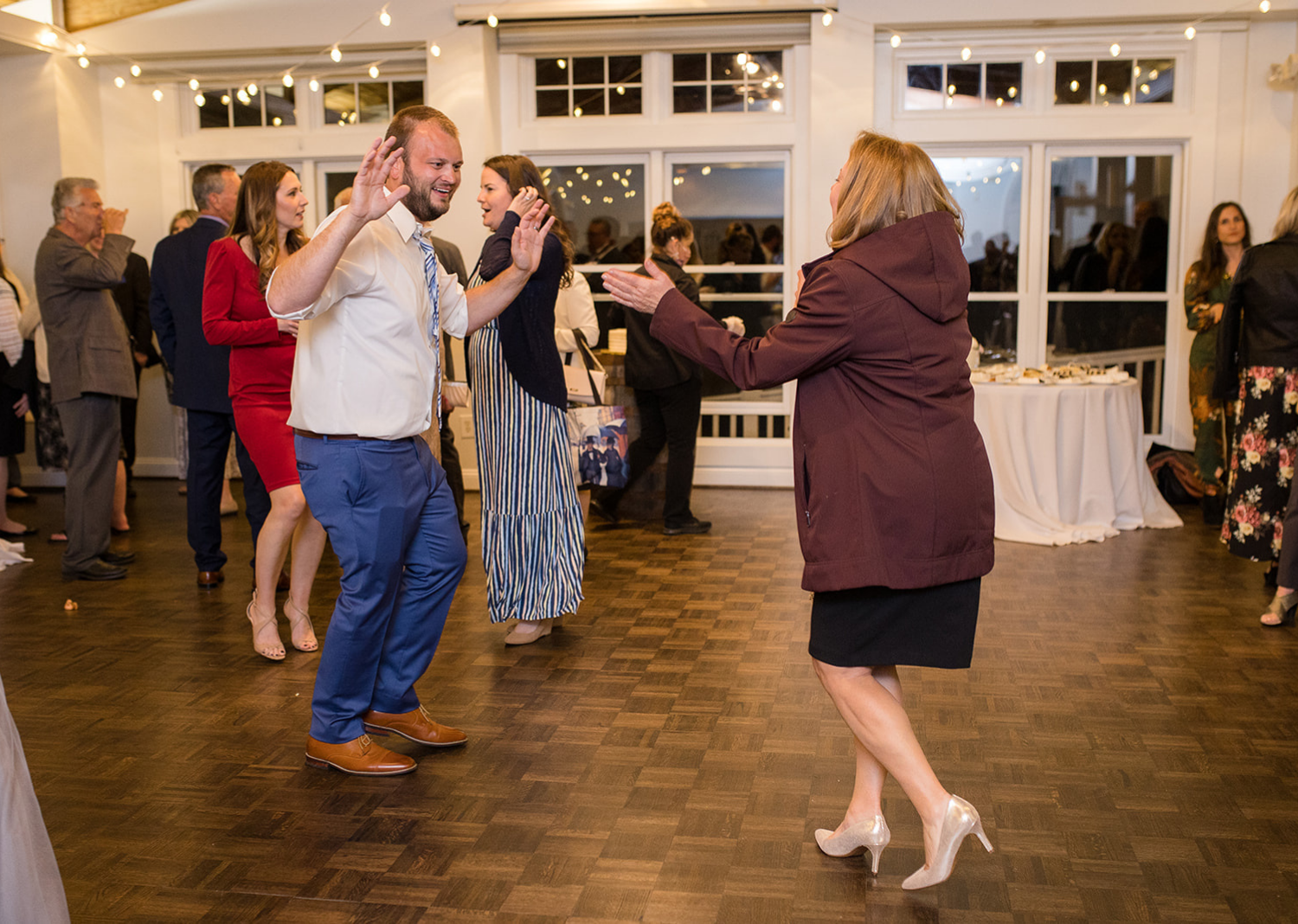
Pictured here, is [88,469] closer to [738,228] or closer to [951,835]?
[951,835]

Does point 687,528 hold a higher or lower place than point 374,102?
lower

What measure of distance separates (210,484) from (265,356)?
1.16m

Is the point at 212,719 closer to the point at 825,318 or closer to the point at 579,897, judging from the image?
the point at 579,897

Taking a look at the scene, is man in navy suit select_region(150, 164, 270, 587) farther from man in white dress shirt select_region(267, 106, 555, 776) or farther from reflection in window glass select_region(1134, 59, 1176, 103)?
reflection in window glass select_region(1134, 59, 1176, 103)

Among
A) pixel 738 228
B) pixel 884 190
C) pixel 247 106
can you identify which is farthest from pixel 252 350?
pixel 247 106

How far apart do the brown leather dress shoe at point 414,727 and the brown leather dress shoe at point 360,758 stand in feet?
0.35

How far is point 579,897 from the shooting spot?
222cm

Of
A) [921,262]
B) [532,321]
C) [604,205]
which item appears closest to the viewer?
[921,262]

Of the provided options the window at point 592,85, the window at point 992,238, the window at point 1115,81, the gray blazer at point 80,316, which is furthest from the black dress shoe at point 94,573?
the window at point 1115,81

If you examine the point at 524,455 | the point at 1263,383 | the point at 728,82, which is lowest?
Result: the point at 524,455

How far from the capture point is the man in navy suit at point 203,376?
4.58 metres

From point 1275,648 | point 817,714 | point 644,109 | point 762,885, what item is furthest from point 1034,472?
point 762,885

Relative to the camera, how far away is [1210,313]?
244 inches

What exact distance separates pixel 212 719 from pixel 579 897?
1509mm
